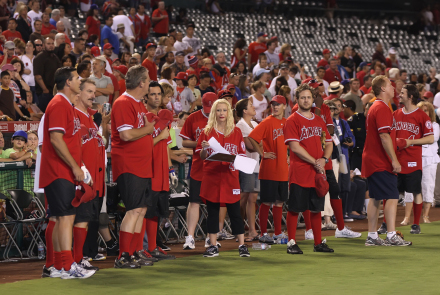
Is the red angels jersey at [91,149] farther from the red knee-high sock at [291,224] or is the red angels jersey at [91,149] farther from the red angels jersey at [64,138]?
the red knee-high sock at [291,224]

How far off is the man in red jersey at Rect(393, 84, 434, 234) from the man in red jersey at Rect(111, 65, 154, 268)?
3.97 m

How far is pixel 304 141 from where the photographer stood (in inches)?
316

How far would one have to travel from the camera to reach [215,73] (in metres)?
15.9

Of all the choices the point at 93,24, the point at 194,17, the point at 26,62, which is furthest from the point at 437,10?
the point at 26,62

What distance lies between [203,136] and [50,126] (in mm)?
2262

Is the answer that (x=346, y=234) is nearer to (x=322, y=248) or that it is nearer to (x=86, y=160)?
(x=322, y=248)

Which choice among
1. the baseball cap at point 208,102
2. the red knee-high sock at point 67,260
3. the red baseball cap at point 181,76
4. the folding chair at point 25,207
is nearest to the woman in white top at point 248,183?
the baseball cap at point 208,102

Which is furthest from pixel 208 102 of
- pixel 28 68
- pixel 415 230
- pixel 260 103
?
pixel 28 68

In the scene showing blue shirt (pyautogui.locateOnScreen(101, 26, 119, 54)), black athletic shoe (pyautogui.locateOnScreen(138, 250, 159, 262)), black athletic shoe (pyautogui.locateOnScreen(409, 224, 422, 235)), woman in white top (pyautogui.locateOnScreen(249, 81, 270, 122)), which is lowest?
black athletic shoe (pyautogui.locateOnScreen(138, 250, 159, 262))

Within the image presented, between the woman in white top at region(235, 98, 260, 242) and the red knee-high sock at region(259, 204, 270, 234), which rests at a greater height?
the woman in white top at region(235, 98, 260, 242)

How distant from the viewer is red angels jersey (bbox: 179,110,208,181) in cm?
876

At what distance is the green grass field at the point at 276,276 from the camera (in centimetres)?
595

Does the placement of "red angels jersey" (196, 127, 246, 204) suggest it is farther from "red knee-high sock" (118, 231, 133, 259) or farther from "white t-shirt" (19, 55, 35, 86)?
"white t-shirt" (19, 55, 35, 86)

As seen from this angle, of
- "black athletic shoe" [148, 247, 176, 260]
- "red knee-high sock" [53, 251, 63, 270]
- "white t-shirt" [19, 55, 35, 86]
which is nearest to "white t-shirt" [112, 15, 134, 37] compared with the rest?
"white t-shirt" [19, 55, 35, 86]
